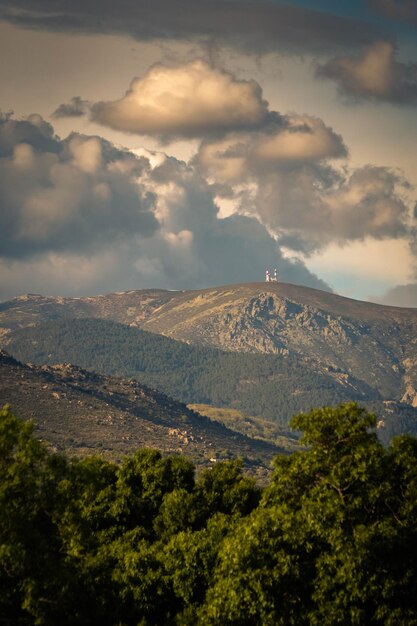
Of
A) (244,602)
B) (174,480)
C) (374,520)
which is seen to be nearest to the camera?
(244,602)

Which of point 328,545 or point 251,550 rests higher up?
point 328,545

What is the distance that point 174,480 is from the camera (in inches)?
4437

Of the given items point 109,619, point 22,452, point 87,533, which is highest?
point 22,452

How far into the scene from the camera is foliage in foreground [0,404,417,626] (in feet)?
231

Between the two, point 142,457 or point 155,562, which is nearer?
point 155,562

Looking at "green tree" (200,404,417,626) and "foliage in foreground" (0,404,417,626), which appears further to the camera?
"green tree" (200,404,417,626)

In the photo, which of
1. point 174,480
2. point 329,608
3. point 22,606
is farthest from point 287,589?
point 174,480

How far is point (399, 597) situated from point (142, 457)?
4106cm

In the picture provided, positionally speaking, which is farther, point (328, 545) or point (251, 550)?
point (328, 545)

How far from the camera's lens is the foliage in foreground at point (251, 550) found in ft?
231

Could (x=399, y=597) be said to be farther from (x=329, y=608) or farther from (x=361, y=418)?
(x=361, y=418)

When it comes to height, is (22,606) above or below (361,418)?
below

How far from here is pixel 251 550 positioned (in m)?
77.6

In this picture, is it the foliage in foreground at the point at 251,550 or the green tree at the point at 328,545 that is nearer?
the foliage in foreground at the point at 251,550
